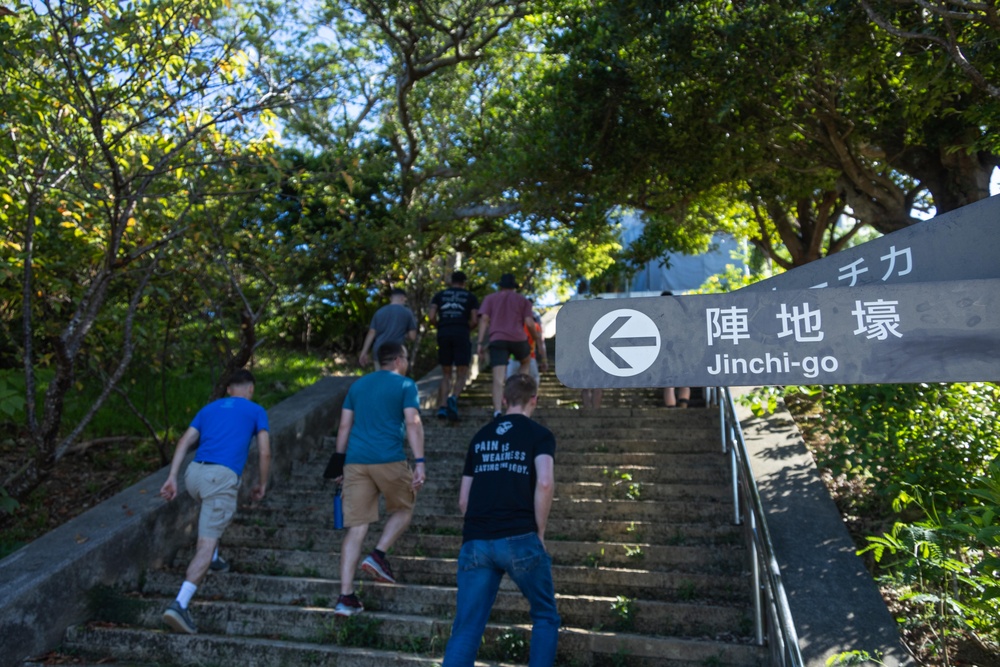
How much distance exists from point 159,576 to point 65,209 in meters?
3.87

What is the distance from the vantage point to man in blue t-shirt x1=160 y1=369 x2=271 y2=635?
5.93 metres

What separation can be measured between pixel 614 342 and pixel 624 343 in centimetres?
3

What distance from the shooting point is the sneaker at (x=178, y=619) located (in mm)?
5652

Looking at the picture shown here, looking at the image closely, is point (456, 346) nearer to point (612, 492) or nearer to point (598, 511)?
point (612, 492)

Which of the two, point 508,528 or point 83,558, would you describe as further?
point 83,558

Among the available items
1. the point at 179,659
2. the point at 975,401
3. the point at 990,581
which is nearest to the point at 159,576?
the point at 179,659

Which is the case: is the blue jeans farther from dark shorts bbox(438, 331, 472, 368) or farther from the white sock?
dark shorts bbox(438, 331, 472, 368)

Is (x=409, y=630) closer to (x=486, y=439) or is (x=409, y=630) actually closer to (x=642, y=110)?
(x=486, y=439)

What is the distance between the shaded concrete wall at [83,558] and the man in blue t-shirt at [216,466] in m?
0.77

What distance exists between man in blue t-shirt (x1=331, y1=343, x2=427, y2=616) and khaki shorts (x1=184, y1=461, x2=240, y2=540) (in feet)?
2.51

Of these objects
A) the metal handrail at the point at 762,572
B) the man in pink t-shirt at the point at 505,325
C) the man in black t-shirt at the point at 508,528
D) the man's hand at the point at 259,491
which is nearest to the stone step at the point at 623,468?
the metal handrail at the point at 762,572

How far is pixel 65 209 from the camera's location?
8.37 m

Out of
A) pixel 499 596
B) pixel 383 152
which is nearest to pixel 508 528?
pixel 499 596

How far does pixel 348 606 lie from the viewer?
18.8 ft
